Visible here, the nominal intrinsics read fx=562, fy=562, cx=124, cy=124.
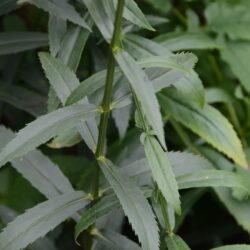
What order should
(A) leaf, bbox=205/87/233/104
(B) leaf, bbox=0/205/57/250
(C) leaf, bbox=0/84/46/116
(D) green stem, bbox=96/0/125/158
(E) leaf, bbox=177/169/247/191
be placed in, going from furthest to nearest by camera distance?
(A) leaf, bbox=205/87/233/104 → (C) leaf, bbox=0/84/46/116 → (B) leaf, bbox=0/205/57/250 → (E) leaf, bbox=177/169/247/191 → (D) green stem, bbox=96/0/125/158

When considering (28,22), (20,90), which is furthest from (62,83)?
(28,22)

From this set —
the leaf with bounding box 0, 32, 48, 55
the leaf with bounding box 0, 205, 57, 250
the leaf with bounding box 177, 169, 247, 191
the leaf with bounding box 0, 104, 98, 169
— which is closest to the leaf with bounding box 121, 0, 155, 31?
the leaf with bounding box 0, 104, 98, 169

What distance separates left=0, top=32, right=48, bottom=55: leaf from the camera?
1113mm

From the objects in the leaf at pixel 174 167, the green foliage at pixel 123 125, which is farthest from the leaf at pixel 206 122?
the leaf at pixel 174 167

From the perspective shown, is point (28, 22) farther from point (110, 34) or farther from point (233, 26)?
point (110, 34)

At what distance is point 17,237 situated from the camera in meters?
0.86

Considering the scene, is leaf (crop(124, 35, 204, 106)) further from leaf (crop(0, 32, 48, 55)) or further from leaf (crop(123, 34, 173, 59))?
leaf (crop(0, 32, 48, 55))

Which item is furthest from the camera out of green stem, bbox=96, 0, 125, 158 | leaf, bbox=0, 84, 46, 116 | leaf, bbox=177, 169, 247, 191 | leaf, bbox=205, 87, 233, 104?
leaf, bbox=205, 87, 233, 104

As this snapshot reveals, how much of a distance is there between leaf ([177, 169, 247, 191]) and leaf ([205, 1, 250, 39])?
1.43 ft

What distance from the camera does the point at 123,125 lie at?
3.64ft

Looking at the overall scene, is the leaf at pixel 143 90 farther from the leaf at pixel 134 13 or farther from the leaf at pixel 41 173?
the leaf at pixel 41 173

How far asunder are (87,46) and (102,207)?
19.1 inches

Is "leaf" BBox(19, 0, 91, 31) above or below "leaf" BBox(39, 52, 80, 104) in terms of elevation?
above

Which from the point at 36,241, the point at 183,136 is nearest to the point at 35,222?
the point at 36,241
